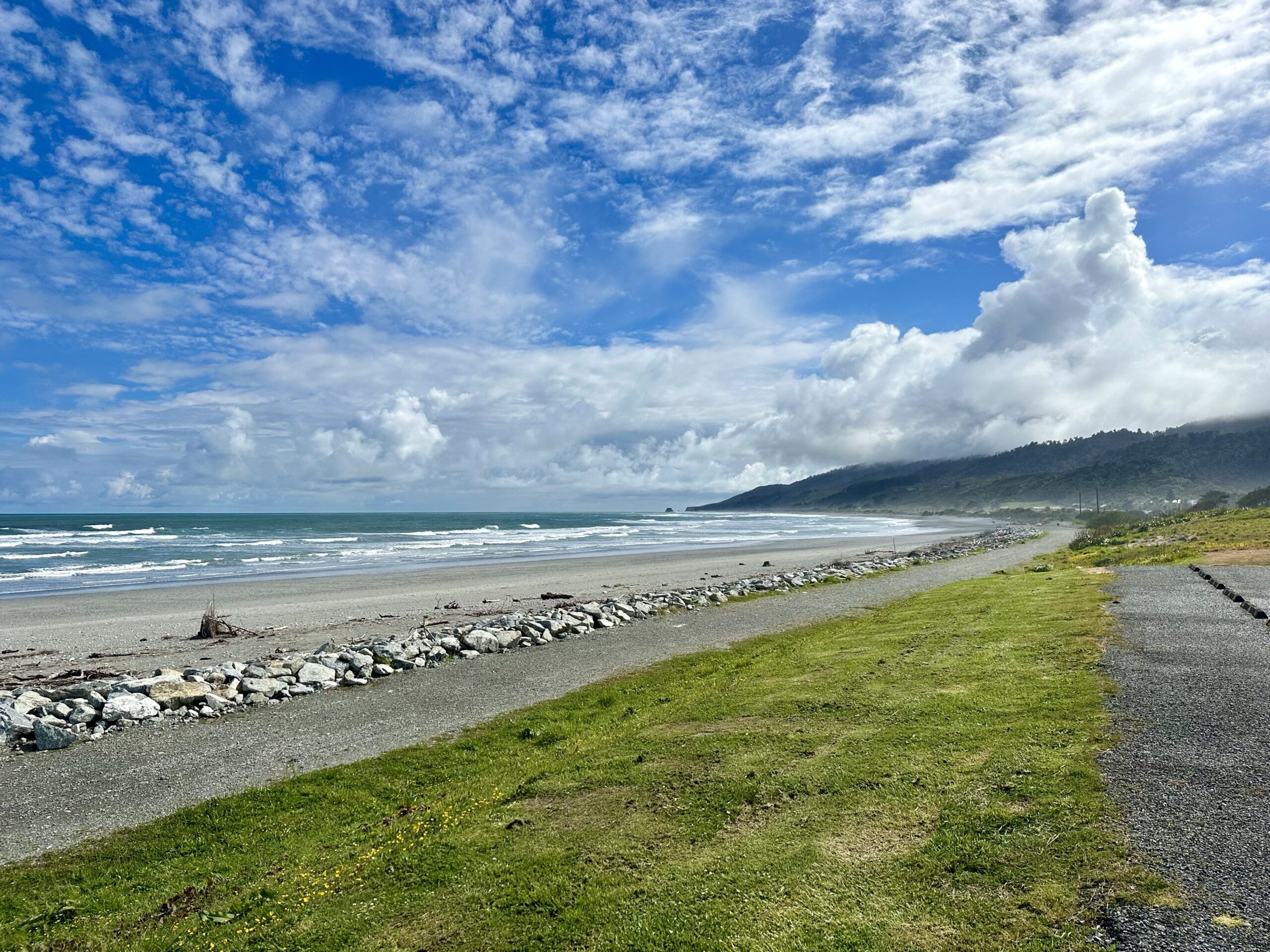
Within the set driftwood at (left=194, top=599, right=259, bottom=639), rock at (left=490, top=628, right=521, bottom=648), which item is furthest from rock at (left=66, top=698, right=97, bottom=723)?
driftwood at (left=194, top=599, right=259, bottom=639)

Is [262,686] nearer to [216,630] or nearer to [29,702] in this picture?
[29,702]

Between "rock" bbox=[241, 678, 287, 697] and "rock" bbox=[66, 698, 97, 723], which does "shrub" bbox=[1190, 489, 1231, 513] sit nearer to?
"rock" bbox=[241, 678, 287, 697]

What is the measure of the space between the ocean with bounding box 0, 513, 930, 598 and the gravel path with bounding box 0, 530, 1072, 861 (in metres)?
33.2

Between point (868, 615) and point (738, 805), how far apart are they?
16211mm

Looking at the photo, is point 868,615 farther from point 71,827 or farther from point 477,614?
point 71,827

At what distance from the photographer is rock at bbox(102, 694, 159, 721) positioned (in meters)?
11.5

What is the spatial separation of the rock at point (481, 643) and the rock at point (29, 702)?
26.4 ft

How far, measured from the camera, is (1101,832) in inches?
198

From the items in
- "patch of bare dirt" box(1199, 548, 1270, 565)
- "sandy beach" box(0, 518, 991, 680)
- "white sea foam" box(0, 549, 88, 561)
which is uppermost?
"white sea foam" box(0, 549, 88, 561)

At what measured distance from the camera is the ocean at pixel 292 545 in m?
45.5

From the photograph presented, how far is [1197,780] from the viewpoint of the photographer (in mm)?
5969

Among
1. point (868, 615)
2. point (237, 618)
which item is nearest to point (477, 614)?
point (237, 618)

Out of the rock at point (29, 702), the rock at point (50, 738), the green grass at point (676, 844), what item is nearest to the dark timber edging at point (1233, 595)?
the green grass at point (676, 844)

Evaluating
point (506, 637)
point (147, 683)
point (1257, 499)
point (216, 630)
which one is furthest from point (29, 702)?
point (1257, 499)
